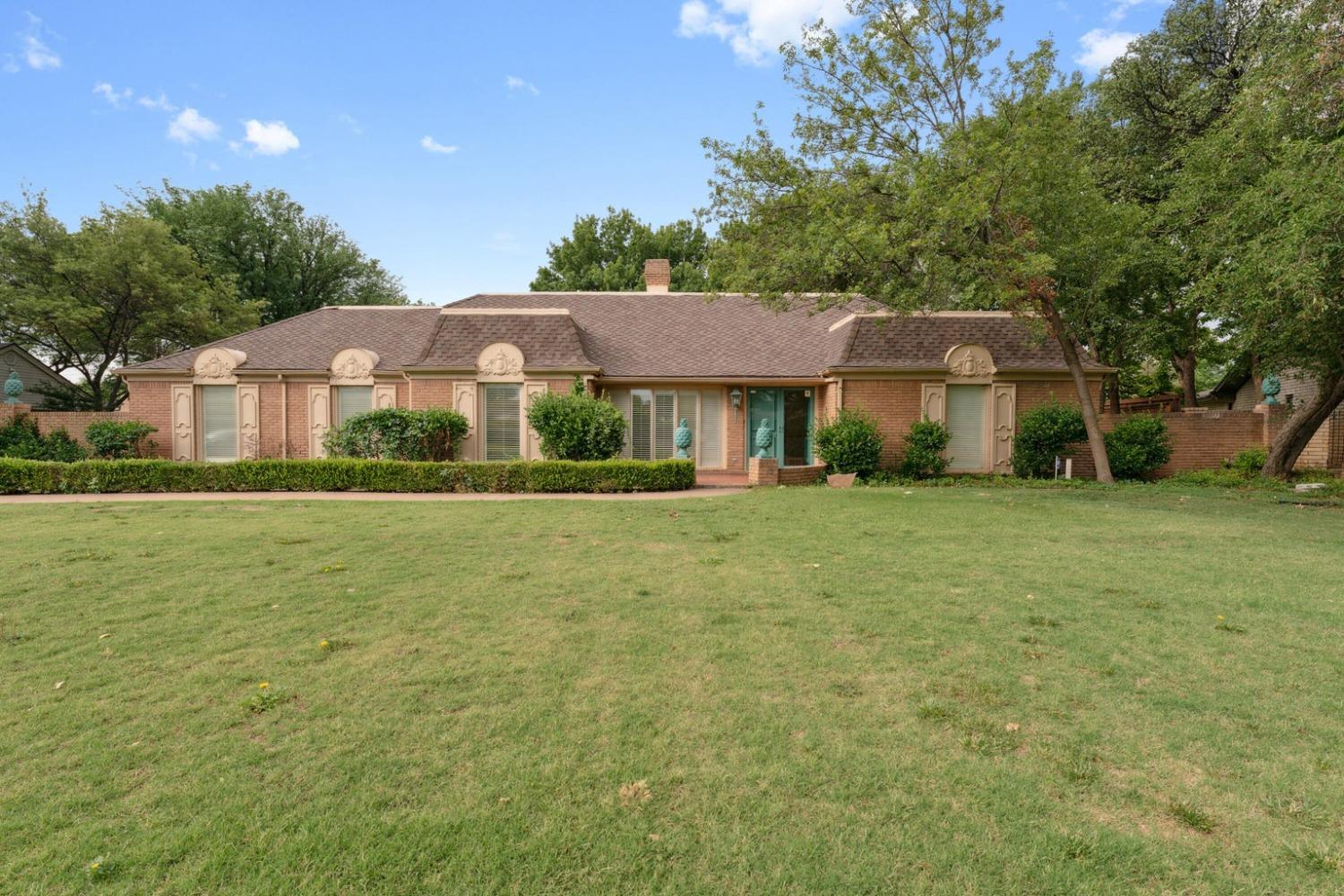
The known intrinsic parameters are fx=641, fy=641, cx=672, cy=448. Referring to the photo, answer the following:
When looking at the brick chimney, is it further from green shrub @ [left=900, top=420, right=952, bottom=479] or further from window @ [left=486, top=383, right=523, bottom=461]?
green shrub @ [left=900, top=420, right=952, bottom=479]

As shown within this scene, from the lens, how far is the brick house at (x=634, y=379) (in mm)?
15773

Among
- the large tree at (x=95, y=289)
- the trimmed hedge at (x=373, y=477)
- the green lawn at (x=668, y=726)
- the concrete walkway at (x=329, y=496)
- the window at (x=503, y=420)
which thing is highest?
the large tree at (x=95, y=289)

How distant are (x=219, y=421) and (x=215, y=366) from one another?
4.74ft

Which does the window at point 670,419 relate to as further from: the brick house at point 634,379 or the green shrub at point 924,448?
the green shrub at point 924,448

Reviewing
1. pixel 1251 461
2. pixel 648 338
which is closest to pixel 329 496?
pixel 648 338

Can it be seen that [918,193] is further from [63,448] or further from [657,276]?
[63,448]

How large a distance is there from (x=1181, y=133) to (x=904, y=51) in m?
14.6

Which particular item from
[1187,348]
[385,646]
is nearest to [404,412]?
[385,646]

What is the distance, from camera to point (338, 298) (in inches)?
1508

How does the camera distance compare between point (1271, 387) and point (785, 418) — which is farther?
point (785, 418)

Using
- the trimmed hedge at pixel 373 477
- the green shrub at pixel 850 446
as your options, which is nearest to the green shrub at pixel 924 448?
the green shrub at pixel 850 446

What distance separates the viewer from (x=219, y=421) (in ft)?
56.0

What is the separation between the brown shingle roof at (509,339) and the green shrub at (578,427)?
165 cm

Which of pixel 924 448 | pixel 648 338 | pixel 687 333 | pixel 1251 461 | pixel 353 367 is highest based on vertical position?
pixel 687 333
